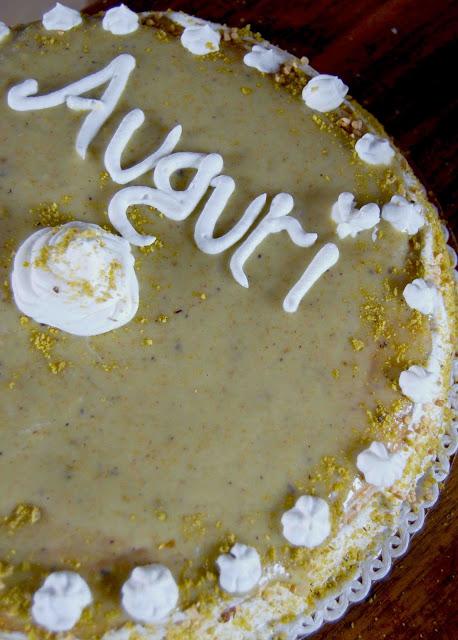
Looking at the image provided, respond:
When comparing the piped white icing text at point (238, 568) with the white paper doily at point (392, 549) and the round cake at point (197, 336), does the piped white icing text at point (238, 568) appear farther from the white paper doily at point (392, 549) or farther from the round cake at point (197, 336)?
the white paper doily at point (392, 549)

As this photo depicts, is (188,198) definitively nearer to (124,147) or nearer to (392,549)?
(124,147)

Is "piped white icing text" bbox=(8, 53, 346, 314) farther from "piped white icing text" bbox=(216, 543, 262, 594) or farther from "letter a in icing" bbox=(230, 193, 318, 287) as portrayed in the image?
"piped white icing text" bbox=(216, 543, 262, 594)

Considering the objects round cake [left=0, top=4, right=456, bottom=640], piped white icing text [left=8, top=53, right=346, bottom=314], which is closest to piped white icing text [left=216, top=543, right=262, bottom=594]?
round cake [left=0, top=4, right=456, bottom=640]

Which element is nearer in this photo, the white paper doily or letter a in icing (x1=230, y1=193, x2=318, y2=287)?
letter a in icing (x1=230, y1=193, x2=318, y2=287)

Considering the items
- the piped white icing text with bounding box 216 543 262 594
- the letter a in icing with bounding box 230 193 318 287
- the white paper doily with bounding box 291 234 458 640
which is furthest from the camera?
the white paper doily with bounding box 291 234 458 640

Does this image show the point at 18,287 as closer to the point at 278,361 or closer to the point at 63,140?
the point at 63,140

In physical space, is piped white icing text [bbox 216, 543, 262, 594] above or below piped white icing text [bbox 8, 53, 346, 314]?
below

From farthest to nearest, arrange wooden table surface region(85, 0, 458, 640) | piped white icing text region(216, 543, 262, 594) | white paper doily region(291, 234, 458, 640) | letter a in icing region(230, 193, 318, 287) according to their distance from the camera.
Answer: wooden table surface region(85, 0, 458, 640)
white paper doily region(291, 234, 458, 640)
letter a in icing region(230, 193, 318, 287)
piped white icing text region(216, 543, 262, 594)

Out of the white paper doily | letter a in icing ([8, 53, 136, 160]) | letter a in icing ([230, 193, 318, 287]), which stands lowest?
the white paper doily

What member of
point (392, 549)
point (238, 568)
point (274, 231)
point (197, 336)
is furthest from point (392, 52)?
point (238, 568)
